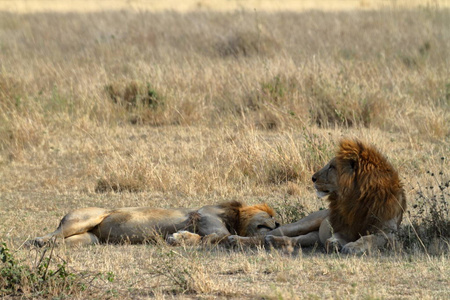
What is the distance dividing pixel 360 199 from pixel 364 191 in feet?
0.25

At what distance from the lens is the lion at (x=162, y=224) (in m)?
7.00

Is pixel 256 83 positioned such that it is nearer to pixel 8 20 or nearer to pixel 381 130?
pixel 381 130

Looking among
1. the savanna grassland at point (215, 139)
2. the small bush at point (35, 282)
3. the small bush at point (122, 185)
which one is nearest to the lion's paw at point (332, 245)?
the savanna grassland at point (215, 139)

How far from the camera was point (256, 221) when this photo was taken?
7211 mm

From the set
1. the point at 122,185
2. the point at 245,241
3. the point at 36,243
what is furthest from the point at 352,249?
the point at 122,185

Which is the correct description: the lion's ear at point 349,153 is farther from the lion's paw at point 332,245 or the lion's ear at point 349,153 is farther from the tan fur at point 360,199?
the lion's paw at point 332,245

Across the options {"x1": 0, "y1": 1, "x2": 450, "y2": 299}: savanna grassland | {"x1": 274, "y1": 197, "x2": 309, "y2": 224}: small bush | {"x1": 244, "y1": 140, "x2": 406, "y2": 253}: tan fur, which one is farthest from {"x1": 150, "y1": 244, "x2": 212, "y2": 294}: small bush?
{"x1": 274, "y1": 197, "x2": 309, "y2": 224}: small bush

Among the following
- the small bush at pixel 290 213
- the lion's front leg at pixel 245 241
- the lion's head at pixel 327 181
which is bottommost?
the small bush at pixel 290 213

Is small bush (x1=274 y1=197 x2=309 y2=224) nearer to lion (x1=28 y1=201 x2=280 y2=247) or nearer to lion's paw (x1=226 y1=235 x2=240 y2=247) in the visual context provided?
lion (x1=28 y1=201 x2=280 y2=247)

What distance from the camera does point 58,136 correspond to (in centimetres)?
1202

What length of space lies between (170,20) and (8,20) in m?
5.00

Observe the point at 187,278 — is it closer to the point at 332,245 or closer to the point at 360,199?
the point at 332,245

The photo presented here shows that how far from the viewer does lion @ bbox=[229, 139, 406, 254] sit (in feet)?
20.9

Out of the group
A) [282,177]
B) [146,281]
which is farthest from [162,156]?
[146,281]
